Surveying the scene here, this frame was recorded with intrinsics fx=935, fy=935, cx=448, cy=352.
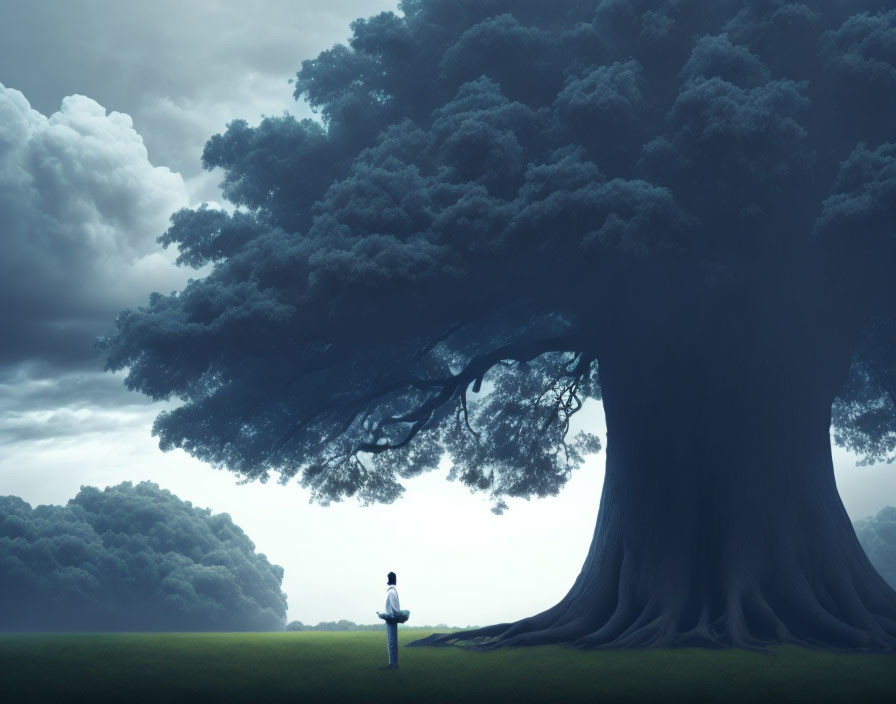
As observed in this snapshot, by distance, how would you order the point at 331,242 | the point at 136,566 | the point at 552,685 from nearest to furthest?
the point at 552,685 < the point at 331,242 < the point at 136,566

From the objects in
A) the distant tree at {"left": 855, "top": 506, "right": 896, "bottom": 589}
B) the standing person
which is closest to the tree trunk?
the standing person

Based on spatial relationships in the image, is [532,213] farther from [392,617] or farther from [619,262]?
[392,617]

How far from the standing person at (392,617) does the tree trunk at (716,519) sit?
4.40 meters

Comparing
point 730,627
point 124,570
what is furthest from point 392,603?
point 124,570

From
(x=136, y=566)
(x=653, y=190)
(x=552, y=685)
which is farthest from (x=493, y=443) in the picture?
(x=136, y=566)

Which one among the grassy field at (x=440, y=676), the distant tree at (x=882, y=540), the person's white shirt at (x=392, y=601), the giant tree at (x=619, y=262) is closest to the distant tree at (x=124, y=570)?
the giant tree at (x=619, y=262)

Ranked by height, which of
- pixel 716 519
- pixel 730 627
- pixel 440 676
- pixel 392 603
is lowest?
pixel 440 676

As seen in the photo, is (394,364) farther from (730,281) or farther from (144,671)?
(144,671)

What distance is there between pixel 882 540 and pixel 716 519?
52770 mm

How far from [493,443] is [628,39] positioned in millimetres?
12504

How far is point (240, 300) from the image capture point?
18984mm

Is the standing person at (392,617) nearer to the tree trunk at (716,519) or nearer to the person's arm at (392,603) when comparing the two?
the person's arm at (392,603)

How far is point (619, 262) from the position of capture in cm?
1883

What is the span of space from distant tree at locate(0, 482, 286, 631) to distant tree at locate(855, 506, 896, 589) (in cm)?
4144
